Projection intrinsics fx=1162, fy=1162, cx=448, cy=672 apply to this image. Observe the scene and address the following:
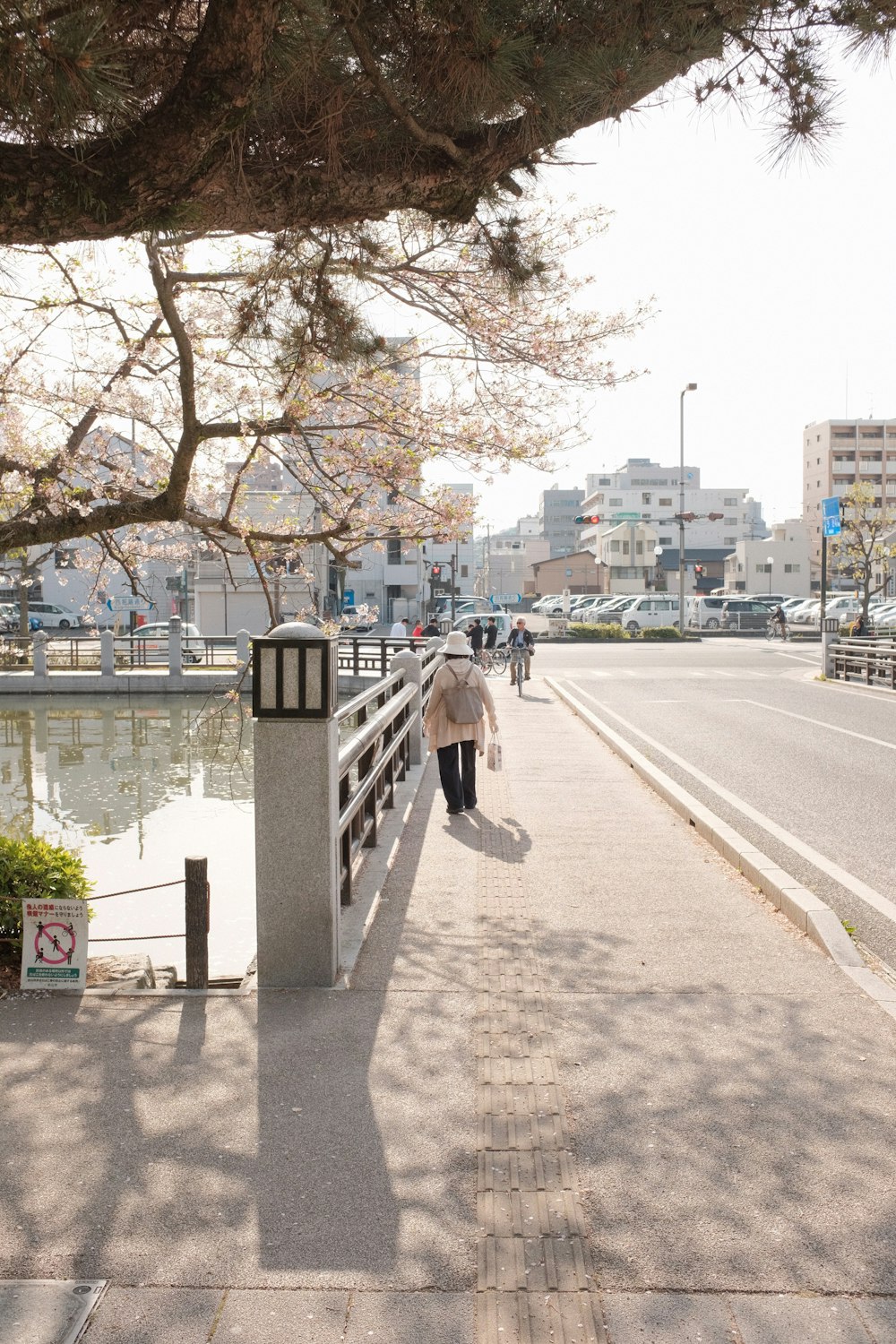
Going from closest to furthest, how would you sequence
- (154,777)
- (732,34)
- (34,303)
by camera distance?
(732,34), (34,303), (154,777)

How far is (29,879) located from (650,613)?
195ft

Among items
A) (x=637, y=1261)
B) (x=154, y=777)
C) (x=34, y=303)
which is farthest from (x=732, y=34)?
(x=154, y=777)

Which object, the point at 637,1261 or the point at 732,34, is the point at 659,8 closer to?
the point at 732,34

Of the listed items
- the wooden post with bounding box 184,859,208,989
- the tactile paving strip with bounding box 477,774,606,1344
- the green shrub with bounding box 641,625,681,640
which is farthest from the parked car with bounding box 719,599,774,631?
the tactile paving strip with bounding box 477,774,606,1344

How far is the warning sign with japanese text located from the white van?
5814 cm

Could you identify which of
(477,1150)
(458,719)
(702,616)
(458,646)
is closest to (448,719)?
(458,719)

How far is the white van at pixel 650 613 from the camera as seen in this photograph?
208 ft

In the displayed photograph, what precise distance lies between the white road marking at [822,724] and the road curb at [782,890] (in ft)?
16.8

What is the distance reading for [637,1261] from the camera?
320cm

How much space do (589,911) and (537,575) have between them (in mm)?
111233

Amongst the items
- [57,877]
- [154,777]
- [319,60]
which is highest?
[319,60]

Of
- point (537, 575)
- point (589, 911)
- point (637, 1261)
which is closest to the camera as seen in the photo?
point (637, 1261)

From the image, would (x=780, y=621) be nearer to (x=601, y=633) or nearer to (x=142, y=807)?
(x=601, y=633)

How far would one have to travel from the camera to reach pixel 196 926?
19.1 ft
